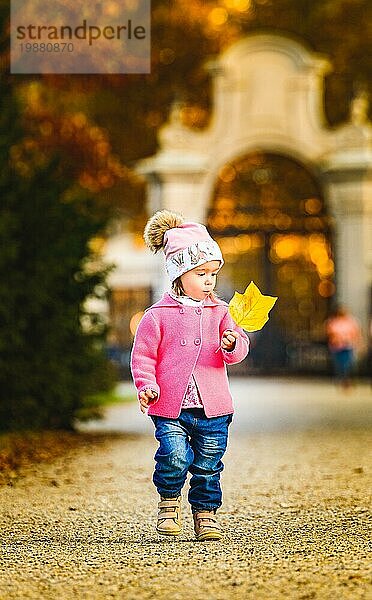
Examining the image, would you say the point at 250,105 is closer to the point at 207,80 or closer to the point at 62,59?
the point at 207,80

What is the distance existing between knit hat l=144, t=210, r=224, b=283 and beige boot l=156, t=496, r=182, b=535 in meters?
1.12

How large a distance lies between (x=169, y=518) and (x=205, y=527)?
7.4 inches

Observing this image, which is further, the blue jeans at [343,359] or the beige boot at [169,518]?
the blue jeans at [343,359]

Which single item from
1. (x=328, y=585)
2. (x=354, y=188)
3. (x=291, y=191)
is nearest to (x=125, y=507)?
(x=328, y=585)

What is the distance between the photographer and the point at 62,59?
22188mm

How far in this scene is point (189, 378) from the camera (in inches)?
309

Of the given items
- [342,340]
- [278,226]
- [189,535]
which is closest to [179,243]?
[189,535]

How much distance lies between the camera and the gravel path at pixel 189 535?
6391mm

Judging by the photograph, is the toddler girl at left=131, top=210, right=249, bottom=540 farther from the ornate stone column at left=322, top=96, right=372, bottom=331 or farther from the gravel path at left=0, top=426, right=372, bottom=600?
the ornate stone column at left=322, top=96, right=372, bottom=331

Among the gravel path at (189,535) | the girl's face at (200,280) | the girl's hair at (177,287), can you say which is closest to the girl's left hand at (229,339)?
the girl's face at (200,280)

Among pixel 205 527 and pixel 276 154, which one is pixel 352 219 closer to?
pixel 276 154

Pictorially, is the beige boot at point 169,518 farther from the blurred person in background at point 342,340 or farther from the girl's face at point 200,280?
the blurred person in background at point 342,340

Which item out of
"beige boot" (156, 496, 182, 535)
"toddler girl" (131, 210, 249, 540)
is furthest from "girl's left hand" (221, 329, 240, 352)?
"beige boot" (156, 496, 182, 535)

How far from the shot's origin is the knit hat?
7918 mm
